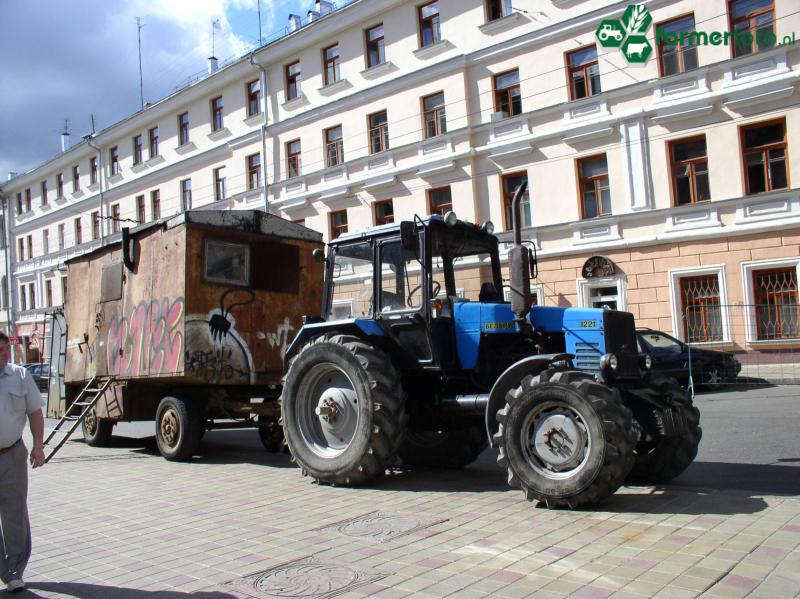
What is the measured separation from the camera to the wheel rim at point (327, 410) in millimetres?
7621

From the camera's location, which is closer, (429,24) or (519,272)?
(519,272)

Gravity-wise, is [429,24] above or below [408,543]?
above

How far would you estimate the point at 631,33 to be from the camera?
64.9 feet

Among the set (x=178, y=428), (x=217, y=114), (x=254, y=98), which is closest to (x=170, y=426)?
(x=178, y=428)

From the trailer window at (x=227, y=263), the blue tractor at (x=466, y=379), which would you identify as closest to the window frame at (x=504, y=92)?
the trailer window at (x=227, y=263)

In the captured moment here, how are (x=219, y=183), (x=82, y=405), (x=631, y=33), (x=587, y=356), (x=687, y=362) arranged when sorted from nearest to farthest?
(x=587, y=356), (x=82, y=405), (x=687, y=362), (x=631, y=33), (x=219, y=183)

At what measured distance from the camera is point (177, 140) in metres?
33.6

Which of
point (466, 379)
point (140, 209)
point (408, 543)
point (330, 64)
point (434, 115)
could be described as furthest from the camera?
→ point (140, 209)

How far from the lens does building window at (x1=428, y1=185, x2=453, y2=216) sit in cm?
2375

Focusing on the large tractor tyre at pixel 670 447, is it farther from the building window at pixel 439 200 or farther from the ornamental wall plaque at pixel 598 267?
the building window at pixel 439 200

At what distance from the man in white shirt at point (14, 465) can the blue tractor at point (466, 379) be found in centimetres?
309

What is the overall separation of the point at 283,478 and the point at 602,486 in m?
3.90

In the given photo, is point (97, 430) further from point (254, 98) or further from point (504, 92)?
point (254, 98)

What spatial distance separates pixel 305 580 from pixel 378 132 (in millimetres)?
22187
